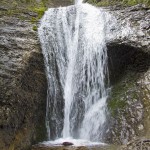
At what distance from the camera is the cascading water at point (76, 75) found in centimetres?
1109

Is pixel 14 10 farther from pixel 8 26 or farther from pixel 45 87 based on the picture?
pixel 45 87

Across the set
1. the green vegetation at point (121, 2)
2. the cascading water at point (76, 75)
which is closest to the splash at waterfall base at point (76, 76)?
the cascading water at point (76, 75)

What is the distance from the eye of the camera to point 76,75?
12.2m

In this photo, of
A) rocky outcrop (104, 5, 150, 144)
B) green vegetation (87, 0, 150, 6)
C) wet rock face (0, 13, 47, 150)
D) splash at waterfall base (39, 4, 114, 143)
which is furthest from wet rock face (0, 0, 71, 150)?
green vegetation (87, 0, 150, 6)

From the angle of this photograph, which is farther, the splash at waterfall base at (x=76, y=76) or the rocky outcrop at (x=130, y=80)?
the splash at waterfall base at (x=76, y=76)

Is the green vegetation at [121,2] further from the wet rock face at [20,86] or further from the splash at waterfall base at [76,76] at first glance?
the wet rock face at [20,86]

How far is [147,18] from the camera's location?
1225 cm

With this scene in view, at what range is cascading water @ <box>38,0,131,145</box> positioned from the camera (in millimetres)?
11094

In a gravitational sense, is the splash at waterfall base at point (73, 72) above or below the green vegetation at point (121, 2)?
below

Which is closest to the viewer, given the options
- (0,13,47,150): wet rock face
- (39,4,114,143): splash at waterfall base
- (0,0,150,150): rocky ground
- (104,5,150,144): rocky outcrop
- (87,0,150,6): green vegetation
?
(0,13,47,150): wet rock face

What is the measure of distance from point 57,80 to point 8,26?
295 centimetres

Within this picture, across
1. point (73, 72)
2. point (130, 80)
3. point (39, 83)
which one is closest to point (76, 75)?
point (73, 72)

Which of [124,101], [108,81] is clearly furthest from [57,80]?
[124,101]

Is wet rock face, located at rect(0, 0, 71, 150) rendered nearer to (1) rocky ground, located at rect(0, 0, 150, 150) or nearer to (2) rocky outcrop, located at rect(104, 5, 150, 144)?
(1) rocky ground, located at rect(0, 0, 150, 150)
